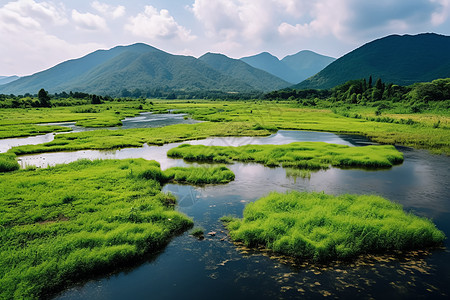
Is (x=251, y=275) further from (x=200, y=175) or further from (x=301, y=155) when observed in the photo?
(x=301, y=155)

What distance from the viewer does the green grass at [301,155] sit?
31413 millimetres

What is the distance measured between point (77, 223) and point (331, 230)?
14802mm

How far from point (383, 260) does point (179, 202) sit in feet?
46.1

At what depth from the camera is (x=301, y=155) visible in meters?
33.9

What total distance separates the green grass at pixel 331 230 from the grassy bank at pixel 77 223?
4706mm

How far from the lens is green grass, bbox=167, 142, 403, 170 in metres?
31.4

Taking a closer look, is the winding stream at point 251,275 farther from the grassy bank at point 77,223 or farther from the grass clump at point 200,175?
the grass clump at point 200,175

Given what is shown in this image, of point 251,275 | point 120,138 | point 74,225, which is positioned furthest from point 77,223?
point 120,138

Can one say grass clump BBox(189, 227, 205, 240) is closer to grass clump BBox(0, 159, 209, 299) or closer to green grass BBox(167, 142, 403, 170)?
grass clump BBox(0, 159, 209, 299)

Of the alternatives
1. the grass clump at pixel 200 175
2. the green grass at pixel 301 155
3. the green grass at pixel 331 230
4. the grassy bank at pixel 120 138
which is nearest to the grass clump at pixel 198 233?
the green grass at pixel 331 230

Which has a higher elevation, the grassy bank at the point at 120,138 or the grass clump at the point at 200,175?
the grassy bank at the point at 120,138

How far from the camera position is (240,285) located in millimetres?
12242

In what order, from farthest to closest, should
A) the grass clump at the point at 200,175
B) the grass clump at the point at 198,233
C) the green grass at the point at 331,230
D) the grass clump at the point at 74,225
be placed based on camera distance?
the grass clump at the point at 200,175 → the grass clump at the point at 198,233 → the green grass at the point at 331,230 → the grass clump at the point at 74,225

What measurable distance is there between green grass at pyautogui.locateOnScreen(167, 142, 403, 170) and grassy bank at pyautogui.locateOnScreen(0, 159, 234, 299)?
8774 millimetres
